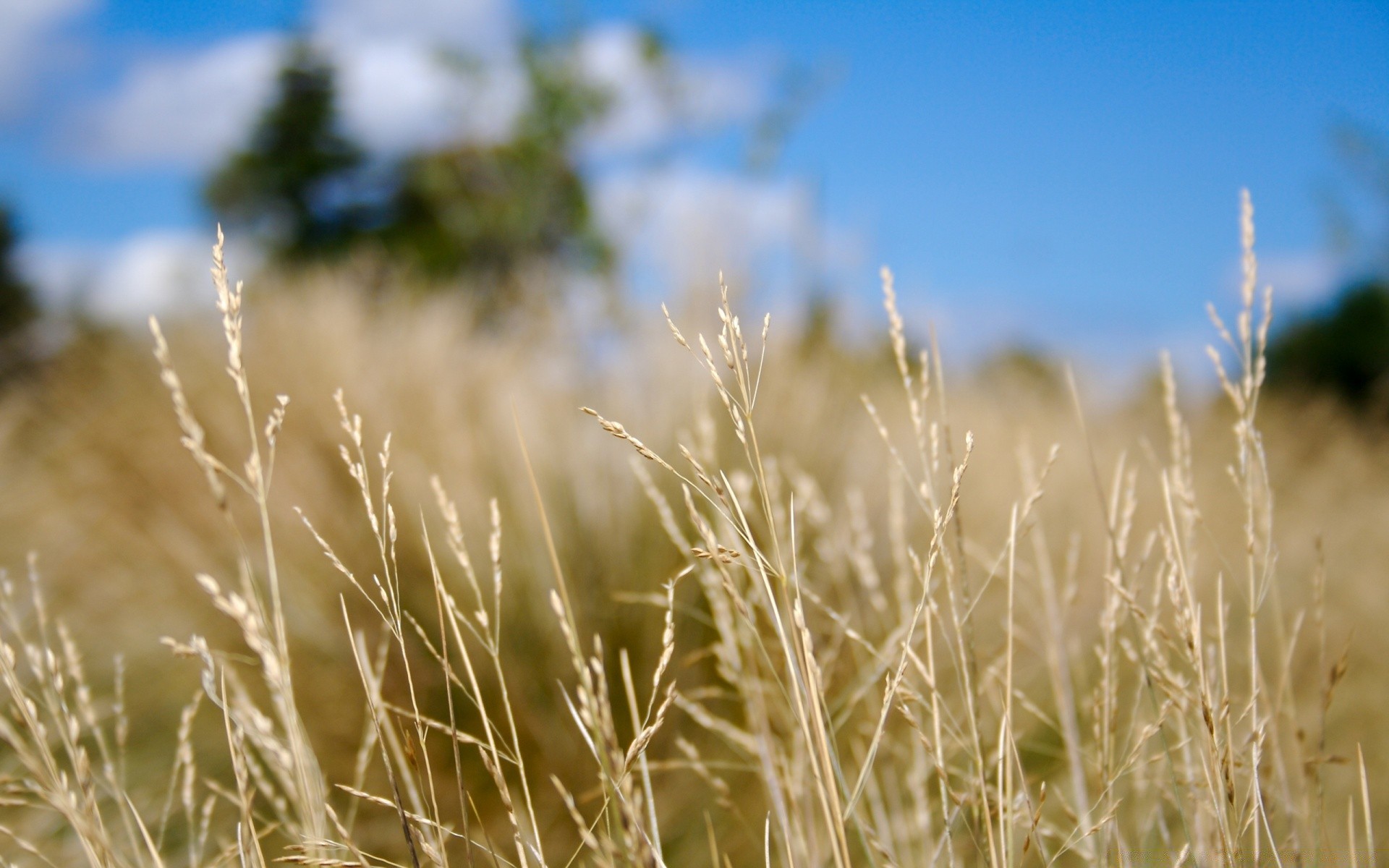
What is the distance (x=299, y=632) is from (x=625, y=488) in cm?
115

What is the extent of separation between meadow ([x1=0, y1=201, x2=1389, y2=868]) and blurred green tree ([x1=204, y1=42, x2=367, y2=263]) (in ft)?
60.2

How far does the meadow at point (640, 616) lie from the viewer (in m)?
0.81

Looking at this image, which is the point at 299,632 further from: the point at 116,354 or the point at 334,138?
the point at 334,138

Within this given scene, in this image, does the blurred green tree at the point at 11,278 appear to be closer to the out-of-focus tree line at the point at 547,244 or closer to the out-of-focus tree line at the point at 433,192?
the out-of-focus tree line at the point at 547,244

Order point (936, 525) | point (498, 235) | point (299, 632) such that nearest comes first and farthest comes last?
point (936, 525) → point (299, 632) → point (498, 235)

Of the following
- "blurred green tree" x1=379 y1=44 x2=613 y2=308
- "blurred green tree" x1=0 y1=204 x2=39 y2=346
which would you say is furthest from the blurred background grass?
"blurred green tree" x1=0 y1=204 x2=39 y2=346

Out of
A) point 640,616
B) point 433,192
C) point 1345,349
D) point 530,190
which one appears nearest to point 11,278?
point 433,192

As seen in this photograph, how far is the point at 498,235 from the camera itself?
12.3 m

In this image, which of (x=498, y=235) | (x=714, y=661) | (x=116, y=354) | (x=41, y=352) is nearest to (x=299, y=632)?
(x=714, y=661)

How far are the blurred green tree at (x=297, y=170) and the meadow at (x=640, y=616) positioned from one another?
722 inches

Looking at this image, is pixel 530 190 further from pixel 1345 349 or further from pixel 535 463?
pixel 1345 349

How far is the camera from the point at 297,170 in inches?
896

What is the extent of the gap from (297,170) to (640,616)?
2370 centimetres

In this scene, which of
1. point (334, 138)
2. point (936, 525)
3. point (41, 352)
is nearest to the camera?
point (936, 525)
